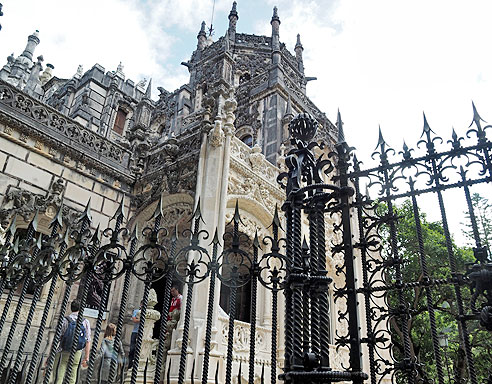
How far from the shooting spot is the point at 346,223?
3.74 metres

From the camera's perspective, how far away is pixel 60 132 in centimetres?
1001

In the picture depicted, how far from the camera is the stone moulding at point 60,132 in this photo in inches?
360

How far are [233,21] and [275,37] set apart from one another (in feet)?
12.7

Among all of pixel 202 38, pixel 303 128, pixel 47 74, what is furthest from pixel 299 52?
A: pixel 303 128

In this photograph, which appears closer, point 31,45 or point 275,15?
point 275,15

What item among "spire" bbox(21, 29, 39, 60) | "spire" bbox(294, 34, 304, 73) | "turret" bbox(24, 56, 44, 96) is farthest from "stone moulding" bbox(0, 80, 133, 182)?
"spire" bbox(21, 29, 39, 60)

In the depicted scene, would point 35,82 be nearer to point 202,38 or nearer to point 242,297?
point 202,38

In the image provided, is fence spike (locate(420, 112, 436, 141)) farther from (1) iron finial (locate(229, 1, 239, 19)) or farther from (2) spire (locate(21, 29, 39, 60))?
(2) spire (locate(21, 29, 39, 60))

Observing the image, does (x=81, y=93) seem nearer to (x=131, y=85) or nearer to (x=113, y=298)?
(x=131, y=85)

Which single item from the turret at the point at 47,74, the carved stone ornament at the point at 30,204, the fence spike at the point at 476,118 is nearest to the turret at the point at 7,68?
the turret at the point at 47,74

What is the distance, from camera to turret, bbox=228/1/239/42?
861 inches

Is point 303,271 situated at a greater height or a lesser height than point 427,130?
lesser

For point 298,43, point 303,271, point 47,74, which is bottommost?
point 303,271

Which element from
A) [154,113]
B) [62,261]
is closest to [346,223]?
[62,261]
